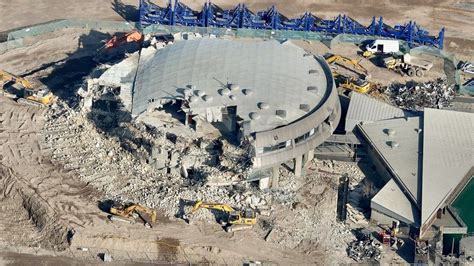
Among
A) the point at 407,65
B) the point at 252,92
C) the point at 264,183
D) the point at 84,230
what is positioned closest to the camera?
the point at 84,230

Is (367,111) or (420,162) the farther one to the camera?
(367,111)

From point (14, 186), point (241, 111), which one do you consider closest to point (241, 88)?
point (241, 111)

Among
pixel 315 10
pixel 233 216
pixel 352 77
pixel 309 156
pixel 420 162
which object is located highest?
pixel 315 10

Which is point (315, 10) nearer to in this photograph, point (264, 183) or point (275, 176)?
point (275, 176)

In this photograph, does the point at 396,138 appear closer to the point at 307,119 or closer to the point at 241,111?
the point at 307,119

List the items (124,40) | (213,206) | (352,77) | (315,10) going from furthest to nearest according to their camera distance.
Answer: (315,10), (124,40), (352,77), (213,206)

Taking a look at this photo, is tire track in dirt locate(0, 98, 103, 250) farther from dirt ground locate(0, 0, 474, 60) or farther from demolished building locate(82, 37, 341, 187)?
dirt ground locate(0, 0, 474, 60)

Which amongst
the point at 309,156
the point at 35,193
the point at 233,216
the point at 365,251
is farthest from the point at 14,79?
the point at 365,251
